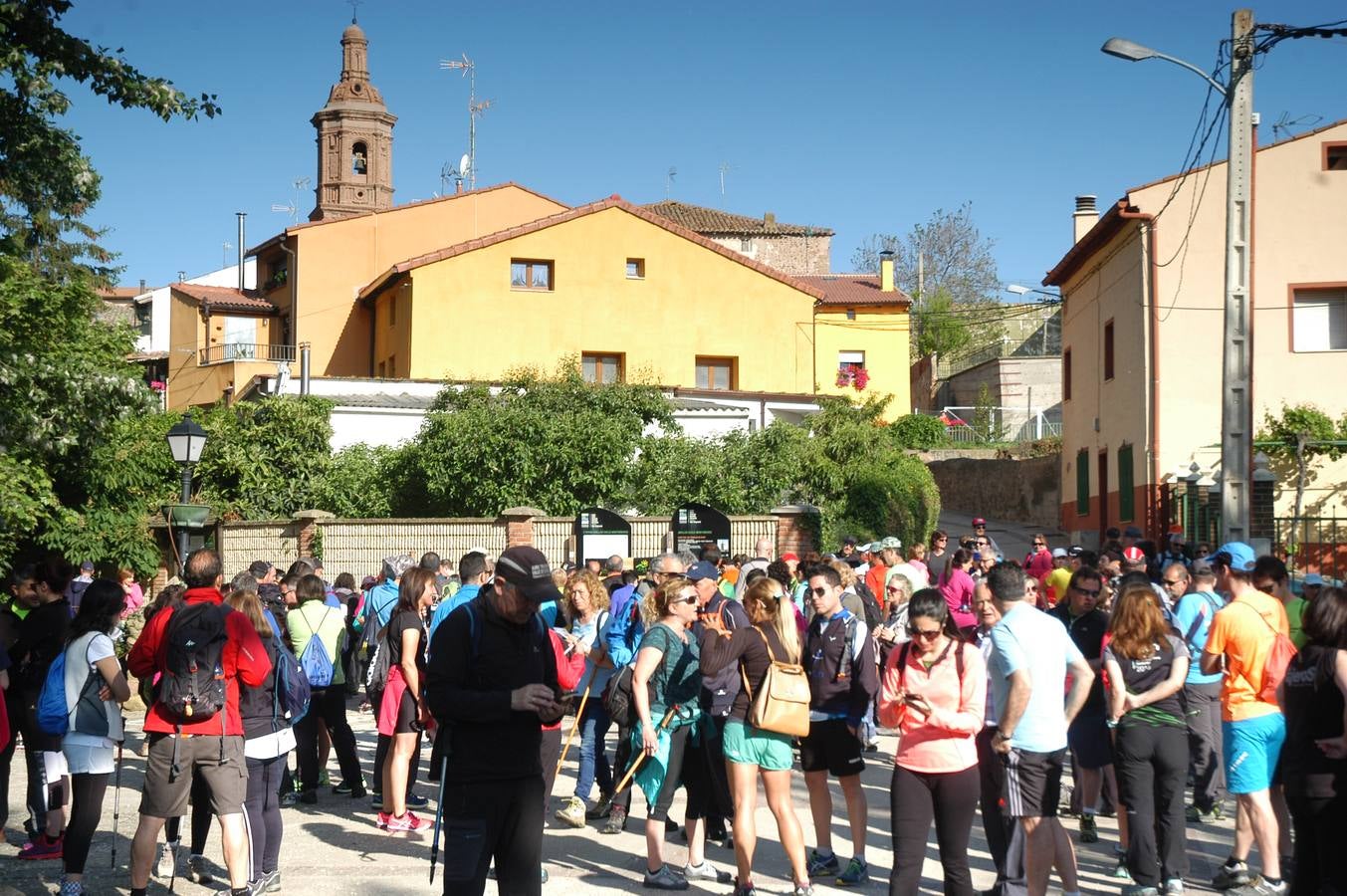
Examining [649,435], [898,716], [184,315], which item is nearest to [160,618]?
[898,716]

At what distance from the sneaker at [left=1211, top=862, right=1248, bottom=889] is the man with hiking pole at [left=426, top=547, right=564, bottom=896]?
176 inches

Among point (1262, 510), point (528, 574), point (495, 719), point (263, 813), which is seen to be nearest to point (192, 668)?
point (263, 813)

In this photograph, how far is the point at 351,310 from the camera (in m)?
45.7

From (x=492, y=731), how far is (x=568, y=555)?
733 inches

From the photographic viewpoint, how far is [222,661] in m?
7.63

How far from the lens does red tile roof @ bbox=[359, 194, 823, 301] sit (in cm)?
3869

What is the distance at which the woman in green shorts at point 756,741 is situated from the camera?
801cm

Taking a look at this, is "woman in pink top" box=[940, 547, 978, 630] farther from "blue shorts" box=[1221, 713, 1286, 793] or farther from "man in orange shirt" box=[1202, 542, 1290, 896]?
"blue shorts" box=[1221, 713, 1286, 793]

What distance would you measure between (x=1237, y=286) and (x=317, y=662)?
11275mm

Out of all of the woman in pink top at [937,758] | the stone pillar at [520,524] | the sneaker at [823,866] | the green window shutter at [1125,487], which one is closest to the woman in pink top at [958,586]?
the sneaker at [823,866]

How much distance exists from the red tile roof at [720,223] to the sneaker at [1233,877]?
48314mm

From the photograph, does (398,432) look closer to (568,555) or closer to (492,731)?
(568,555)

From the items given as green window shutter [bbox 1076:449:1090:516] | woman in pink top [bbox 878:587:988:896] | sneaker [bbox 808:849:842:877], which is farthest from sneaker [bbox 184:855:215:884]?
green window shutter [bbox 1076:449:1090:516]

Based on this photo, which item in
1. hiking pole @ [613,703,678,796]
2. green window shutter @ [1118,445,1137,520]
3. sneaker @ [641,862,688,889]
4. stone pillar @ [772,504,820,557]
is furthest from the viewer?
green window shutter @ [1118,445,1137,520]
